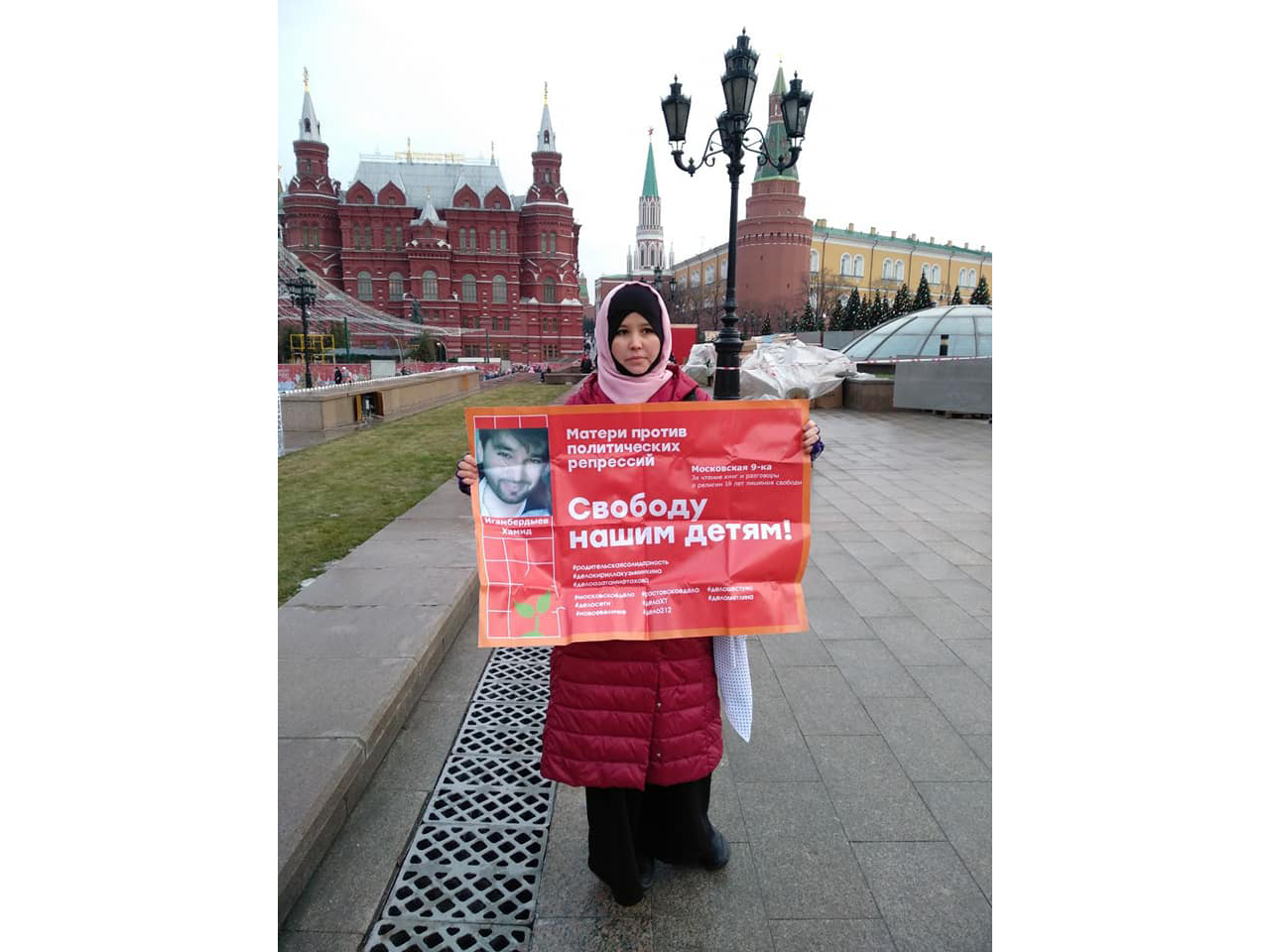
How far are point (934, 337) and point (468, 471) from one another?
29.6 m

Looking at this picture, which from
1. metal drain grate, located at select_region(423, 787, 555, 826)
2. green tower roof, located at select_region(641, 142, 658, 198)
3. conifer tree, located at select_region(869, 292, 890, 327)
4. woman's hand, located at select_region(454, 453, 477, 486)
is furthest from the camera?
green tower roof, located at select_region(641, 142, 658, 198)

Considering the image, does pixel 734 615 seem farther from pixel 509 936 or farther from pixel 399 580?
pixel 399 580

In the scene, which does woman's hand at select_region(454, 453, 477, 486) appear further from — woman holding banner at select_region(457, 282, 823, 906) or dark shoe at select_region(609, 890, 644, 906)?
dark shoe at select_region(609, 890, 644, 906)

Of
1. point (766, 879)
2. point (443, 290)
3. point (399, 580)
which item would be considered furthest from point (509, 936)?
point (443, 290)

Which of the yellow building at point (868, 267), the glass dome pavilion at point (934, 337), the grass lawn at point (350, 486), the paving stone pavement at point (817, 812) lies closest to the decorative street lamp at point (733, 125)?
the grass lawn at point (350, 486)

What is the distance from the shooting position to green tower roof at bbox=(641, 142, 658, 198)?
11319 centimetres

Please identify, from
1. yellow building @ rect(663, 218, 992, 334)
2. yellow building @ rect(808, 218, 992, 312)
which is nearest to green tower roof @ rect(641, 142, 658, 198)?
yellow building @ rect(663, 218, 992, 334)

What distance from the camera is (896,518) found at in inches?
298

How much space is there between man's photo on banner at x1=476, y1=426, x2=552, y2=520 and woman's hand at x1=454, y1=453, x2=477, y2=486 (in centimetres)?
2

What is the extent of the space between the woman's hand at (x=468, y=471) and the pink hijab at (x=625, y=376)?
472mm

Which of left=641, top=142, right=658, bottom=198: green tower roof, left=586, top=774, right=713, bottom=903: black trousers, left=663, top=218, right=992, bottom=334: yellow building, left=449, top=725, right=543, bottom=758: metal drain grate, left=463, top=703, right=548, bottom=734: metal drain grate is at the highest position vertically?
left=641, top=142, right=658, bottom=198: green tower roof

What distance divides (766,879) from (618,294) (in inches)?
81.2

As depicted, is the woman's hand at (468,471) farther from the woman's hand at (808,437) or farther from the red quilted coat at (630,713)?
the woman's hand at (808,437)

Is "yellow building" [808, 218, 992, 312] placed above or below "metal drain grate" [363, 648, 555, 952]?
above
